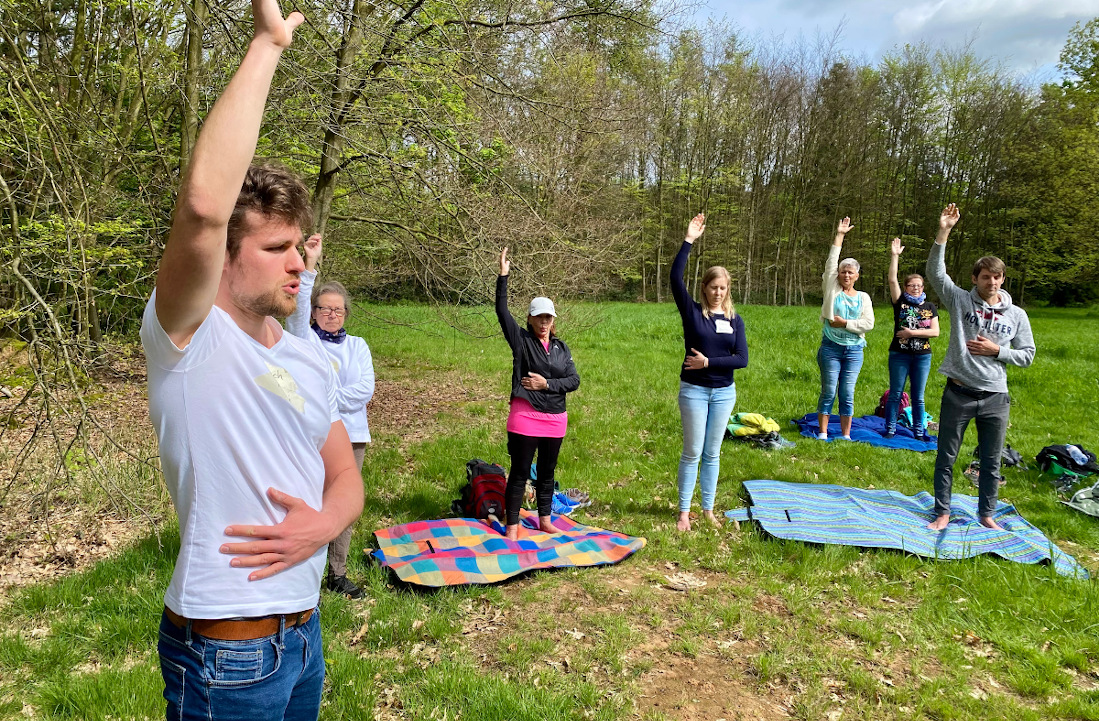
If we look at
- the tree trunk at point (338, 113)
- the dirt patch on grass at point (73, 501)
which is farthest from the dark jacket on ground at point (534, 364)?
the dirt patch on grass at point (73, 501)

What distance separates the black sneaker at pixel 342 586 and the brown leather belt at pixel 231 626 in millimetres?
2933

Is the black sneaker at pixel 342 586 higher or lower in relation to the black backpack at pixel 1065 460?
lower

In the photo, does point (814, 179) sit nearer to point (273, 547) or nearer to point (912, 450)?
point (912, 450)

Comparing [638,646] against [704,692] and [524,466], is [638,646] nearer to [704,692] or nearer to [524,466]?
[704,692]

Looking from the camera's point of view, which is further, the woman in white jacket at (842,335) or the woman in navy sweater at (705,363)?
the woman in white jacket at (842,335)

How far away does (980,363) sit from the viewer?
5.16m

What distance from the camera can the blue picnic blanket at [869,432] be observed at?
25.5 feet

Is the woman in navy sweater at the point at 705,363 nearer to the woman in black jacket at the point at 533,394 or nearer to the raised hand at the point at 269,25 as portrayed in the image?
the woman in black jacket at the point at 533,394

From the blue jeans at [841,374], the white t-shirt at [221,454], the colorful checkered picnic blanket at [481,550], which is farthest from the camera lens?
the blue jeans at [841,374]

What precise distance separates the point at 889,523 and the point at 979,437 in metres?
0.99

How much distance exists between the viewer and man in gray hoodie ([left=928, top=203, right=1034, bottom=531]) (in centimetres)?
516

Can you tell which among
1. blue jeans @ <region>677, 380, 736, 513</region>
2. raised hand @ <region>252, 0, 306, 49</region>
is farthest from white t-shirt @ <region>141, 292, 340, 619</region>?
blue jeans @ <region>677, 380, 736, 513</region>

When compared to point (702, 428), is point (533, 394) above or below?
above

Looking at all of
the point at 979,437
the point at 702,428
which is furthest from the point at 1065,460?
the point at 702,428
